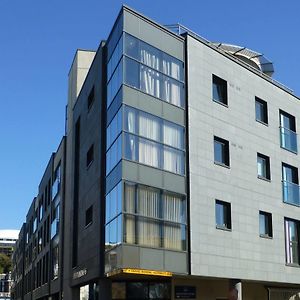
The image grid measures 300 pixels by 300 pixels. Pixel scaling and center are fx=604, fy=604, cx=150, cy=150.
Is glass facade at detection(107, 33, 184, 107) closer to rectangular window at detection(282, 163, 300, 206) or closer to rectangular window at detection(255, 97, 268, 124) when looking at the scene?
rectangular window at detection(255, 97, 268, 124)

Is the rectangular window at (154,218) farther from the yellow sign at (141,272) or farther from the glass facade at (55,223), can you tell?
the glass facade at (55,223)

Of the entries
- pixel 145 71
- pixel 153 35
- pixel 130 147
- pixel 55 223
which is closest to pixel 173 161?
pixel 130 147

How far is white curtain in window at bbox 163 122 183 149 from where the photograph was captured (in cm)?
2642

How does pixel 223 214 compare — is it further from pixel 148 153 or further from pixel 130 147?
pixel 130 147

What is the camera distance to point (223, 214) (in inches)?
1126

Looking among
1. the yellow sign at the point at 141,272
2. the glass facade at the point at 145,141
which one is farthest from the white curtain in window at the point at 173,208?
the yellow sign at the point at 141,272

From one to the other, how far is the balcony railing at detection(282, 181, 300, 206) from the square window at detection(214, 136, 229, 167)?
5.09 m

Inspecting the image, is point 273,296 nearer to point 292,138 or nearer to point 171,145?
point 292,138

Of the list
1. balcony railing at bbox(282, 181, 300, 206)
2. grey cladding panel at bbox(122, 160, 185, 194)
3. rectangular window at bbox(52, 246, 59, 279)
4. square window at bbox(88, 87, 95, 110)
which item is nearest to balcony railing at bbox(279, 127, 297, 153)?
balcony railing at bbox(282, 181, 300, 206)

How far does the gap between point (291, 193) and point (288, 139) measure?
3.09 metres

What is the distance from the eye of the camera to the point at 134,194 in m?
24.7

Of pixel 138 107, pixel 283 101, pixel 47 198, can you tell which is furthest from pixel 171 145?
pixel 47 198

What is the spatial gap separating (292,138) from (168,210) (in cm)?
1176

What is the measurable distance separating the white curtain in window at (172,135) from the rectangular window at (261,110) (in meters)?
6.84
